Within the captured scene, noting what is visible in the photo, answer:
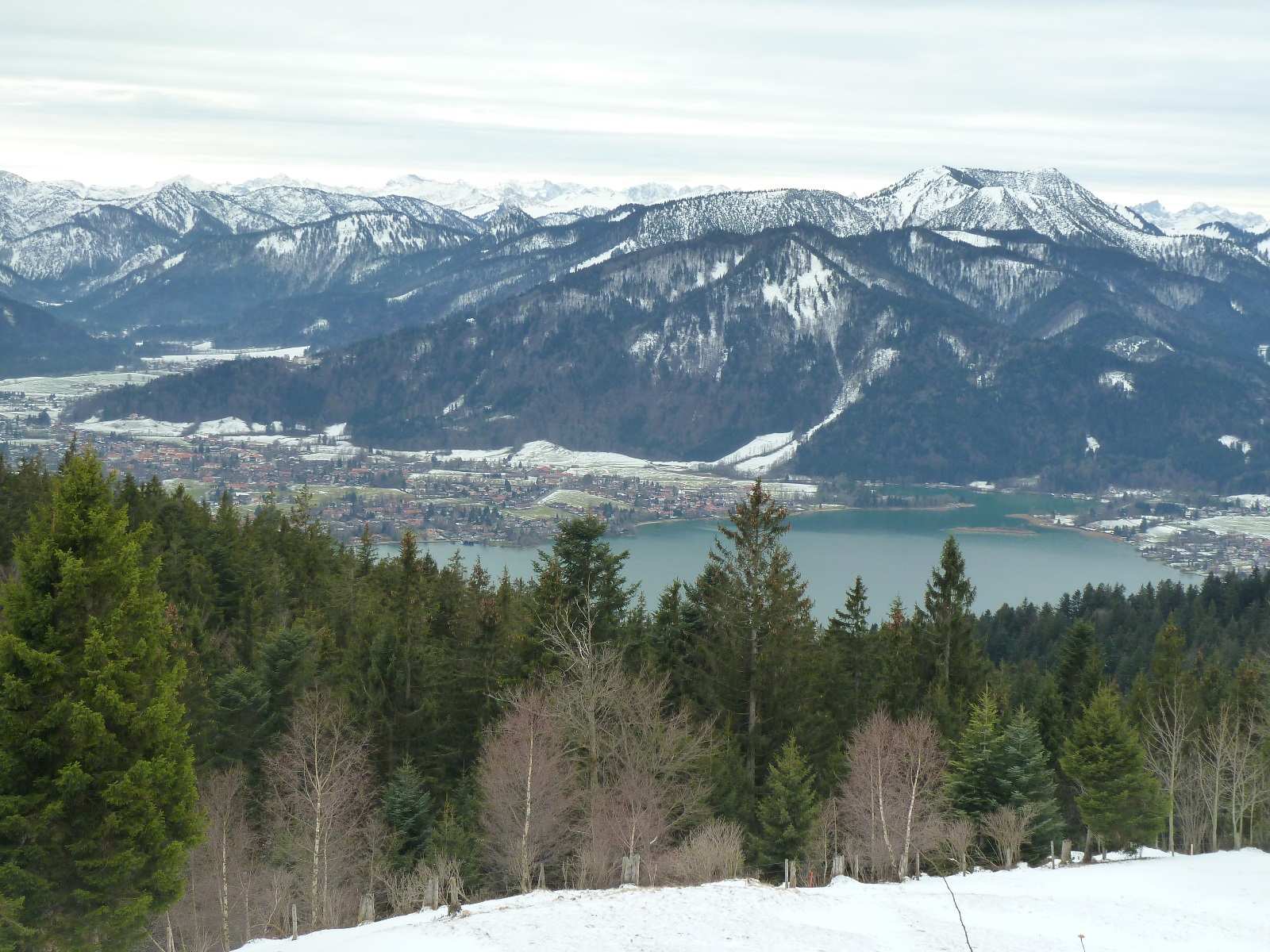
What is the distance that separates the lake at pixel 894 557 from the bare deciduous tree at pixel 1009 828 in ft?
236

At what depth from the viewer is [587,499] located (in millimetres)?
180125

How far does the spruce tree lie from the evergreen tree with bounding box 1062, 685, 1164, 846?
21656 millimetres

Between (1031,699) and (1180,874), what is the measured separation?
62.2ft

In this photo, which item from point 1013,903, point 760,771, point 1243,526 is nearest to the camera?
point 1013,903

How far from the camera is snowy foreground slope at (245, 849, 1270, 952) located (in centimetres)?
1642

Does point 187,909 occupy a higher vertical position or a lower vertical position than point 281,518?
lower

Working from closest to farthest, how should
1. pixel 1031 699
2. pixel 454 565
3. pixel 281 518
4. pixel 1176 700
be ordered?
pixel 1176 700 < pixel 1031 699 < pixel 454 565 < pixel 281 518

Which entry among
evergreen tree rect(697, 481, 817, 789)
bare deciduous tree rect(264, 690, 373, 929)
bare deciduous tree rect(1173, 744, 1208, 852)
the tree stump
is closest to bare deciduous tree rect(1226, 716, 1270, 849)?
bare deciduous tree rect(1173, 744, 1208, 852)

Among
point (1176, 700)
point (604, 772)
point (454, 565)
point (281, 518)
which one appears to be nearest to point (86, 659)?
point (604, 772)

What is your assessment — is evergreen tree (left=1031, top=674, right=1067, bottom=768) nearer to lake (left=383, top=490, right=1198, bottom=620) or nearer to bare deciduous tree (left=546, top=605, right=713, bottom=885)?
bare deciduous tree (left=546, top=605, right=713, bottom=885)

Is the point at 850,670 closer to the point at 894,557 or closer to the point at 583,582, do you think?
the point at 583,582

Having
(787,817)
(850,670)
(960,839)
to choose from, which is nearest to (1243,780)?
(960,839)

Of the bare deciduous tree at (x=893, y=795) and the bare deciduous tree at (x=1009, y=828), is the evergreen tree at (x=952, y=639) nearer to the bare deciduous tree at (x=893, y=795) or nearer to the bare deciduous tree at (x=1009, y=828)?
the bare deciduous tree at (x=893, y=795)

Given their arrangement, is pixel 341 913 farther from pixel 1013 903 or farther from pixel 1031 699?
pixel 1031 699
